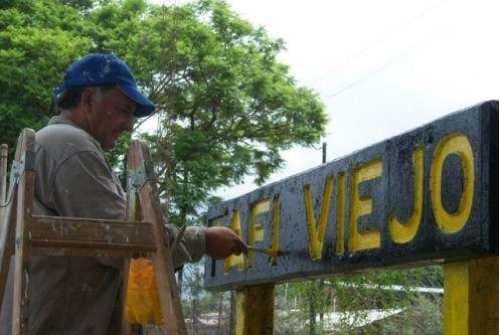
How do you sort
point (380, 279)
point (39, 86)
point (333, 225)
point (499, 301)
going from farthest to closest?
point (39, 86) → point (380, 279) → point (333, 225) → point (499, 301)

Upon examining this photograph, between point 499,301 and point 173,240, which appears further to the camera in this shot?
point 173,240

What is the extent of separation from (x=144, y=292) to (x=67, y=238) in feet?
1.32

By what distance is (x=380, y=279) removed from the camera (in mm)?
8492

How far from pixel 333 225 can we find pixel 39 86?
1379cm

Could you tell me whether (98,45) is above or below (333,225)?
above

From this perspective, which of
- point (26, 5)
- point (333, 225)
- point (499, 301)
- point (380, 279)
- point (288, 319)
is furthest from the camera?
point (26, 5)

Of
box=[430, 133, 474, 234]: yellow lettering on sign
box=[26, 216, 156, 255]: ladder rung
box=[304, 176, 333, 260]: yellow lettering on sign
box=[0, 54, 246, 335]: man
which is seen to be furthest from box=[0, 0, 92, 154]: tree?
box=[430, 133, 474, 234]: yellow lettering on sign

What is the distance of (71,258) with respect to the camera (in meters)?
2.79

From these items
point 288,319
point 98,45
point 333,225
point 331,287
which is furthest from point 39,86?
point 333,225

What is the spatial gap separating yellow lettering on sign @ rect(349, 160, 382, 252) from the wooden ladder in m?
0.79

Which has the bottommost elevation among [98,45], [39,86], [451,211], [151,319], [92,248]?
[151,319]

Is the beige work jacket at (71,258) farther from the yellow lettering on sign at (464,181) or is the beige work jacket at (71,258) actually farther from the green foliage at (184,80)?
the green foliage at (184,80)

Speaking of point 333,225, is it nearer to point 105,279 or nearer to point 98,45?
point 105,279

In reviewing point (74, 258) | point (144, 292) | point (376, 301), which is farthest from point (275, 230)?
point (376, 301)
